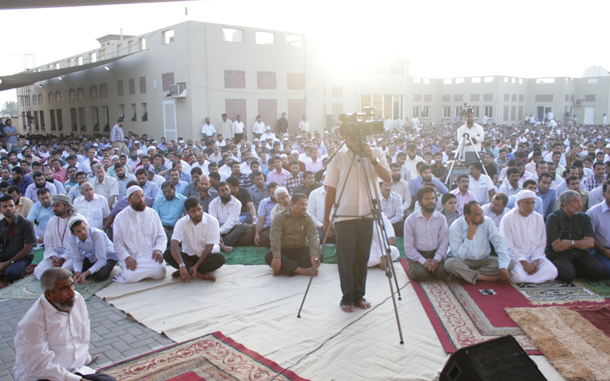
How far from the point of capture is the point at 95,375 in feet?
9.39

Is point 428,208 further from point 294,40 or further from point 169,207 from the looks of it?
point 294,40

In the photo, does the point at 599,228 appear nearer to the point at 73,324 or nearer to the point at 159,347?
the point at 159,347

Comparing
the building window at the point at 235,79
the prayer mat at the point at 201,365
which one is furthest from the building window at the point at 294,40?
the prayer mat at the point at 201,365

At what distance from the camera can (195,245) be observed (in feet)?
17.9

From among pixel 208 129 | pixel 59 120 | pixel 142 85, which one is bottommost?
pixel 208 129

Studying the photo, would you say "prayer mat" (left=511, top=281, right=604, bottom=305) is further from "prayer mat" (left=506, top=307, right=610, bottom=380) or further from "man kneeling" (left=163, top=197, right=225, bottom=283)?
"man kneeling" (left=163, top=197, right=225, bottom=283)

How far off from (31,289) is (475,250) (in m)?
4.87

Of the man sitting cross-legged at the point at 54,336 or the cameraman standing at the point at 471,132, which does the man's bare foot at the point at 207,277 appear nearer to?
the man sitting cross-legged at the point at 54,336

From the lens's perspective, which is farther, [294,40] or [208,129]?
[294,40]

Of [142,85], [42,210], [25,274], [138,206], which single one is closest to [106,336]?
[138,206]

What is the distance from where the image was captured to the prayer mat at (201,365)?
3105 mm

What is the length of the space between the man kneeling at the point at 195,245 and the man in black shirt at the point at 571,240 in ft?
12.3

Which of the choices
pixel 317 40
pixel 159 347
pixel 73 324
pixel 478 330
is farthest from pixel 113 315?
pixel 317 40

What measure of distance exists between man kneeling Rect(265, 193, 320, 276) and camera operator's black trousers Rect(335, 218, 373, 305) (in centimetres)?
117
